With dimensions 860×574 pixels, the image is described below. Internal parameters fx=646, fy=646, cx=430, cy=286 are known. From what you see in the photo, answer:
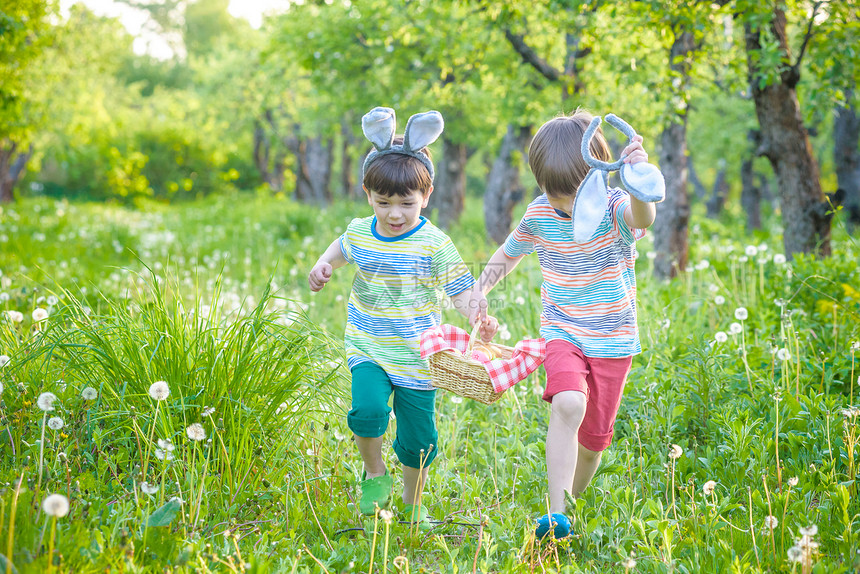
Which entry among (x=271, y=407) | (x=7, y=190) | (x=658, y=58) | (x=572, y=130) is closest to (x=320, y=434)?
(x=271, y=407)

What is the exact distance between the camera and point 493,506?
9.50ft

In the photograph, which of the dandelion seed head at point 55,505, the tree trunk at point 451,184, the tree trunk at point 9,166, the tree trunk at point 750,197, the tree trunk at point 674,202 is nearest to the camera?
the dandelion seed head at point 55,505

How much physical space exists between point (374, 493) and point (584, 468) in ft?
3.10

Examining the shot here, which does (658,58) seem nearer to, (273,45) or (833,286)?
→ (833,286)

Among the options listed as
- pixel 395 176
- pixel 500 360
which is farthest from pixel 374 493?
pixel 395 176

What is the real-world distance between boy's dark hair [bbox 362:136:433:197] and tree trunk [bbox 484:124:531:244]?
911cm

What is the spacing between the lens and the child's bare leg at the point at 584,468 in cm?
283

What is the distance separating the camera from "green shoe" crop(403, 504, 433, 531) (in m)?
2.59

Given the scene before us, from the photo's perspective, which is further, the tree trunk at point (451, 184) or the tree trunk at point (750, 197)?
the tree trunk at point (750, 197)

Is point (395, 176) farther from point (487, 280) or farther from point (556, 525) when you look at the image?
point (556, 525)

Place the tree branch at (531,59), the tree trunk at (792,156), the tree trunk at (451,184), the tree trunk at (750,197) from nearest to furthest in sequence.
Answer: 1. the tree trunk at (792,156)
2. the tree branch at (531,59)
3. the tree trunk at (451,184)
4. the tree trunk at (750,197)

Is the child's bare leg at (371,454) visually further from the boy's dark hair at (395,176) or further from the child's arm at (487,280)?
the boy's dark hair at (395,176)

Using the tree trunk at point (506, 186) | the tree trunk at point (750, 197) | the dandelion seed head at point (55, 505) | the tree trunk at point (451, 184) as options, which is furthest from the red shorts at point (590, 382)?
the tree trunk at point (750, 197)

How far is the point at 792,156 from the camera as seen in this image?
594 cm
